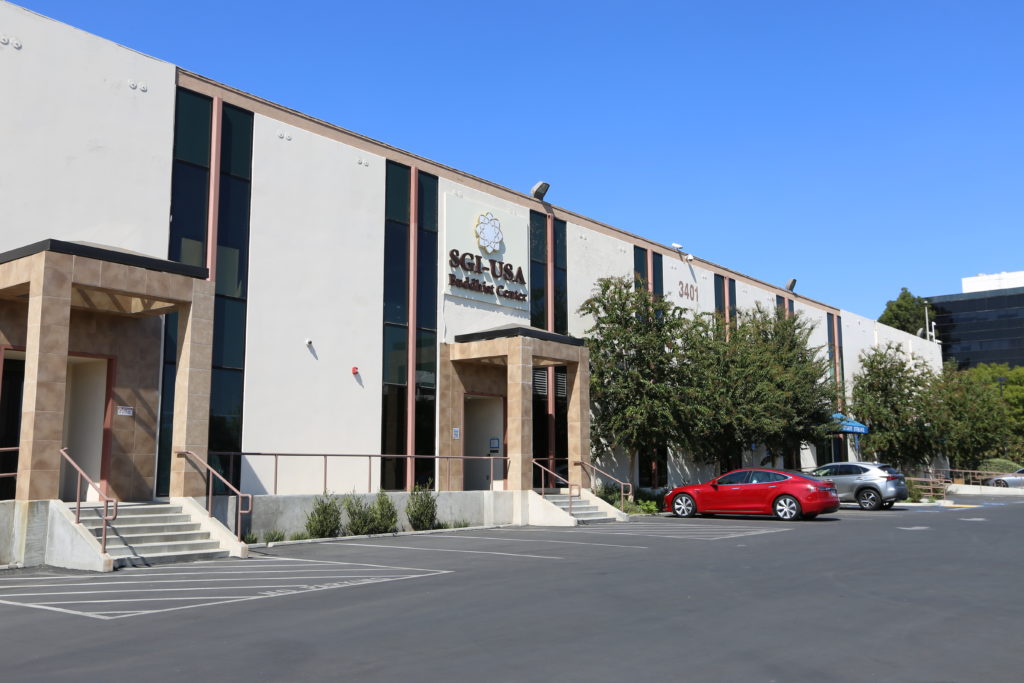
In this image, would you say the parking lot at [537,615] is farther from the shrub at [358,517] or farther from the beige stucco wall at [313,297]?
the beige stucco wall at [313,297]

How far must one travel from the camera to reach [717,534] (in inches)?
782

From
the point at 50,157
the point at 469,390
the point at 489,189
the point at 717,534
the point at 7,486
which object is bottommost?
the point at 717,534

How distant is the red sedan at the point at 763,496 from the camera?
24.4 m

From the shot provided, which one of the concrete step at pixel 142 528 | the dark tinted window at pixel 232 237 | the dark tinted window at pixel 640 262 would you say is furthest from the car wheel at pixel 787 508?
the concrete step at pixel 142 528

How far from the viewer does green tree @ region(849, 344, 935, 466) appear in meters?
45.1

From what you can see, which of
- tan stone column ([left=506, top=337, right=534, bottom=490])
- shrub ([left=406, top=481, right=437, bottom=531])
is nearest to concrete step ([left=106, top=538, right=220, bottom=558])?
shrub ([left=406, top=481, right=437, bottom=531])

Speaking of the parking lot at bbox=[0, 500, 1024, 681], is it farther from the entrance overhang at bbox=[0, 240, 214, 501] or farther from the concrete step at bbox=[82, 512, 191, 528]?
the entrance overhang at bbox=[0, 240, 214, 501]

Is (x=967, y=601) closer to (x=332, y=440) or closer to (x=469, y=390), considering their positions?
(x=332, y=440)

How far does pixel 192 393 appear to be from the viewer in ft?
56.7

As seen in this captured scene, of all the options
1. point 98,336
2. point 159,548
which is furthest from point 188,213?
point 159,548

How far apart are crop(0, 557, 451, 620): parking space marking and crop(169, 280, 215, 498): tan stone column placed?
9.51 ft

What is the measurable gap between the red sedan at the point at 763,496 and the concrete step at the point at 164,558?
14.9 meters

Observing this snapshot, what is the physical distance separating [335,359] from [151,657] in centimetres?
1514

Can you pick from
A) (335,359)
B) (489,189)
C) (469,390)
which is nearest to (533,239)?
(489,189)
